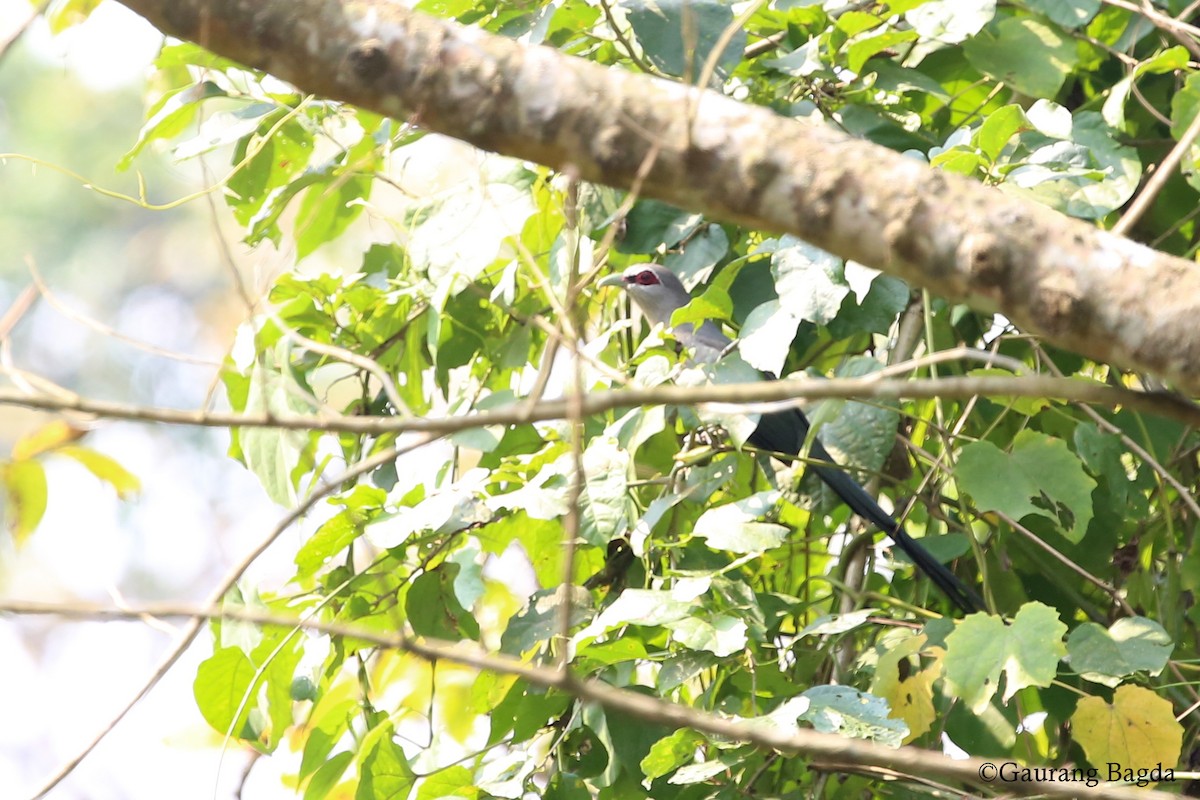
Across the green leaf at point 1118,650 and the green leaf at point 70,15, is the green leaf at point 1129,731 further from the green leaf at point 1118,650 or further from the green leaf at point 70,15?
the green leaf at point 70,15

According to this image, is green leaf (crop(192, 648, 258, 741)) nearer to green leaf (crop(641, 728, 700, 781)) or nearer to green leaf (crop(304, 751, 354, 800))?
green leaf (crop(304, 751, 354, 800))

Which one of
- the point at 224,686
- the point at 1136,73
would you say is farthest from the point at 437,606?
the point at 1136,73

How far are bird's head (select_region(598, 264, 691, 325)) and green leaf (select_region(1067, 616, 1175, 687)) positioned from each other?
3.96ft

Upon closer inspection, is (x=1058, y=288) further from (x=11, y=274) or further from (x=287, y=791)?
(x=11, y=274)

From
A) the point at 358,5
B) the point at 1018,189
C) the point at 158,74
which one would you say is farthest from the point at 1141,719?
the point at 158,74

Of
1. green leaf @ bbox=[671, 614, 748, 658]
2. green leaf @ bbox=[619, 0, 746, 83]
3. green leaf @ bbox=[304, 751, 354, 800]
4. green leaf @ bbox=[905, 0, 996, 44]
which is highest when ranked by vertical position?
green leaf @ bbox=[905, 0, 996, 44]

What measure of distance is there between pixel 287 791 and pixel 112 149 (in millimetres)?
5139

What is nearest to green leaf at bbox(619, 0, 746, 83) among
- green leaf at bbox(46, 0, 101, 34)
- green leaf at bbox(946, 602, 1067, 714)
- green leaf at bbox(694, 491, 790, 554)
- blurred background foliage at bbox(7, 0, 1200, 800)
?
blurred background foliage at bbox(7, 0, 1200, 800)

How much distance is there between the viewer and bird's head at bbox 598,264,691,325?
113 inches

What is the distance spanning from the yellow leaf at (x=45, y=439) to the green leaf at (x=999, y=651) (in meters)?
1.38

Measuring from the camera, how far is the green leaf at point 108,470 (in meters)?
1.73

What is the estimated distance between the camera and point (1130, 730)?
6.42 ft

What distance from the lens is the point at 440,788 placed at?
86.0 inches

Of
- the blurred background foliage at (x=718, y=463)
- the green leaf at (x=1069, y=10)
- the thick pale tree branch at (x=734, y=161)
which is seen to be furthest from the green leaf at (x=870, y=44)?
the thick pale tree branch at (x=734, y=161)
